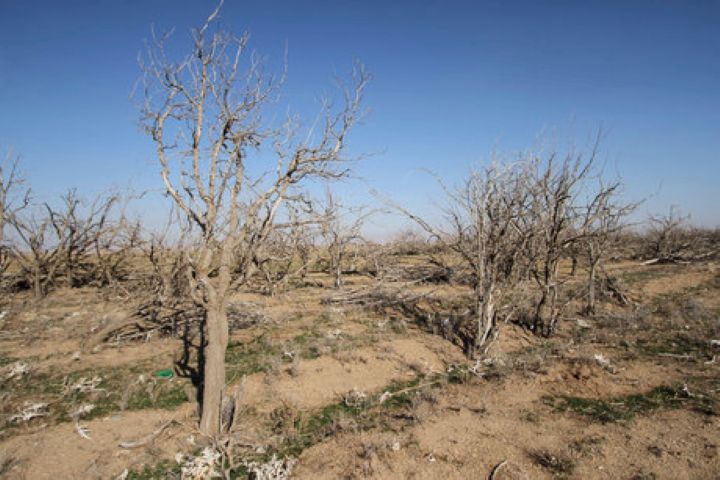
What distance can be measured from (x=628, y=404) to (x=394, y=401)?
3.20 meters

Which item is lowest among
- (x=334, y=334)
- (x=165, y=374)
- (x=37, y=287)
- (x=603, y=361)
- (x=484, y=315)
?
(x=165, y=374)

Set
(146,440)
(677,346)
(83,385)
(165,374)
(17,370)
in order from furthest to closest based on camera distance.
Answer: (677,346), (17,370), (165,374), (83,385), (146,440)

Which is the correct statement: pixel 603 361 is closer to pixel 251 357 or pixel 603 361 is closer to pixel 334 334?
pixel 334 334

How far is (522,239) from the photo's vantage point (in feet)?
21.8

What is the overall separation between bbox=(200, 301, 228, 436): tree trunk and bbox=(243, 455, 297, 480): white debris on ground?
76cm

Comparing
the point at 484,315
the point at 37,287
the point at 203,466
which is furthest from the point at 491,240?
the point at 37,287

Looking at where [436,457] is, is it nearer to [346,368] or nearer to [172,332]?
[346,368]

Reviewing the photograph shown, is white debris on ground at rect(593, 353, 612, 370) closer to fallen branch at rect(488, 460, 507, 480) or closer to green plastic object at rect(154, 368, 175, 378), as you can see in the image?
fallen branch at rect(488, 460, 507, 480)

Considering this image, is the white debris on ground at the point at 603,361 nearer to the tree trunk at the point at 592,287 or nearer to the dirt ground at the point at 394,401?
the dirt ground at the point at 394,401

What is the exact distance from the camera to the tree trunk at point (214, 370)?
172 inches

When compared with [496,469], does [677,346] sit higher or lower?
higher

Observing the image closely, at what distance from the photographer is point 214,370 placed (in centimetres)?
443

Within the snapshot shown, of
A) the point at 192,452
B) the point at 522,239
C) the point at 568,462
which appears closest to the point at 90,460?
the point at 192,452

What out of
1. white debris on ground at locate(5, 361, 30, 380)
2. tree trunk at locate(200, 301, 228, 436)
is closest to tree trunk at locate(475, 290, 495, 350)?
tree trunk at locate(200, 301, 228, 436)
